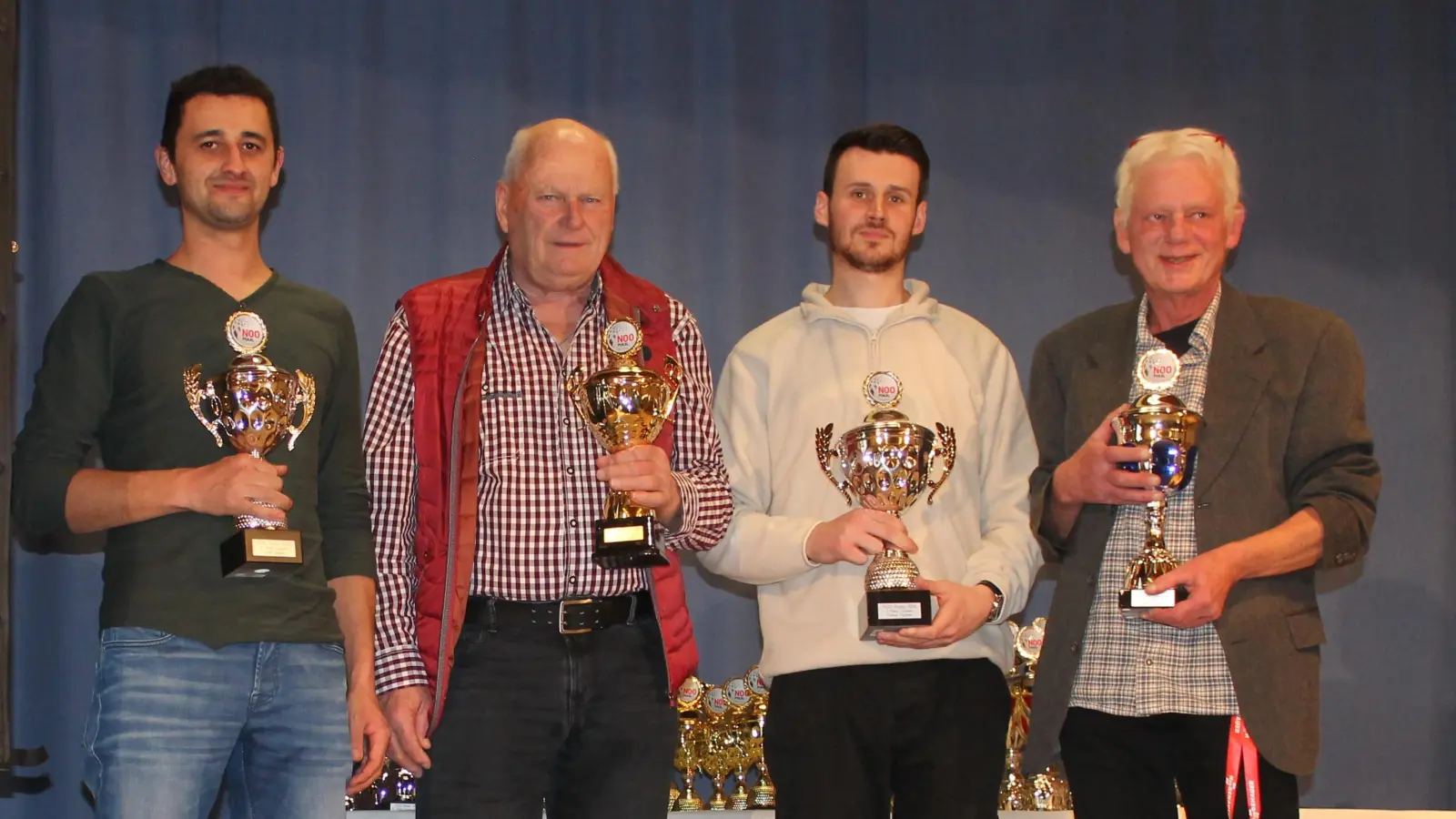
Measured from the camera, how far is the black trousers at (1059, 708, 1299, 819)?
2812 millimetres

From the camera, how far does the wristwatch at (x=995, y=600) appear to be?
3027 millimetres

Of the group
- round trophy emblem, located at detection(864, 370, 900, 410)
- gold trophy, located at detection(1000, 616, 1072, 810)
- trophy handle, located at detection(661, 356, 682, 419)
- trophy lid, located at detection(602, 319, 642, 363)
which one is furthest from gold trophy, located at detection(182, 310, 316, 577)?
gold trophy, located at detection(1000, 616, 1072, 810)

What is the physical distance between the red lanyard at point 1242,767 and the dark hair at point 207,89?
232 centimetres

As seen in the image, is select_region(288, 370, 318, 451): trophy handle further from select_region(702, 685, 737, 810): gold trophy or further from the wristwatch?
select_region(702, 685, 737, 810): gold trophy

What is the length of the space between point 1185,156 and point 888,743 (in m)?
1.44

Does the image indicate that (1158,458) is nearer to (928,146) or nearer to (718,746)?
(718,746)

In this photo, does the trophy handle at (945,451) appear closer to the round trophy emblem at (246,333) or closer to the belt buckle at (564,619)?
the belt buckle at (564,619)

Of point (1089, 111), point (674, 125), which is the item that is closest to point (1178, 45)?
point (1089, 111)

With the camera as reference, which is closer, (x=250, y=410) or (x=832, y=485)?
(x=250, y=410)

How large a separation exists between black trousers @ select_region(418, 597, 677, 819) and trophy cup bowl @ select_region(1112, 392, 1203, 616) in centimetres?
98

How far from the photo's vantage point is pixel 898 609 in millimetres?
2865

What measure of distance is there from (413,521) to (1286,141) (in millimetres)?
3389

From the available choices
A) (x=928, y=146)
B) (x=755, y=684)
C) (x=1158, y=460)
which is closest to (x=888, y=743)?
(x=1158, y=460)

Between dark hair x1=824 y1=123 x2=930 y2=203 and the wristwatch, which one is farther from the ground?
dark hair x1=824 y1=123 x2=930 y2=203
